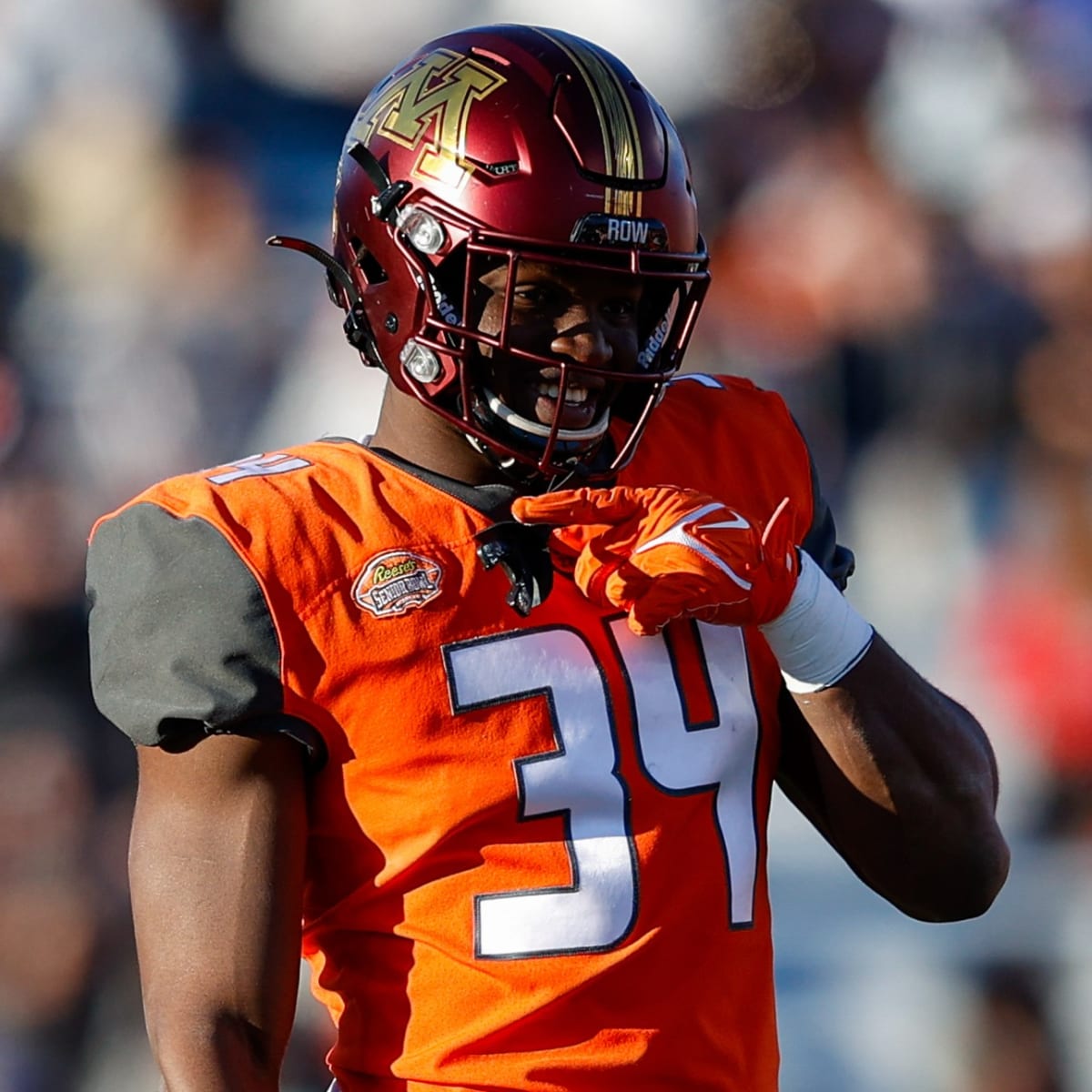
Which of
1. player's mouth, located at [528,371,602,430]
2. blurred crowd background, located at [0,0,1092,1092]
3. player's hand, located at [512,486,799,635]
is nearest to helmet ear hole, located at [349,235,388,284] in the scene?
player's mouth, located at [528,371,602,430]

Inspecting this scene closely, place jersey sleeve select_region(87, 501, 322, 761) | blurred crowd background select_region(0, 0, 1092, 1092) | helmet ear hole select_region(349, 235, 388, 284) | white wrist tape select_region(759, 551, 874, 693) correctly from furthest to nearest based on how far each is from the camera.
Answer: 1. blurred crowd background select_region(0, 0, 1092, 1092)
2. helmet ear hole select_region(349, 235, 388, 284)
3. white wrist tape select_region(759, 551, 874, 693)
4. jersey sleeve select_region(87, 501, 322, 761)

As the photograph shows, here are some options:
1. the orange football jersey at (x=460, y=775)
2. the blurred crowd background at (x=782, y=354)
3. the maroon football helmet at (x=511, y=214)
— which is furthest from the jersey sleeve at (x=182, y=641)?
the blurred crowd background at (x=782, y=354)

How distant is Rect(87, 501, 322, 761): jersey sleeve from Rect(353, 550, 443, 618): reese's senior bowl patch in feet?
0.29

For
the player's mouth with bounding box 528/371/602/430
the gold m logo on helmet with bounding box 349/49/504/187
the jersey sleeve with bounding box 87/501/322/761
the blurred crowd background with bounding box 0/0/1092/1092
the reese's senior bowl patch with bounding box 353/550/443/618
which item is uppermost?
the gold m logo on helmet with bounding box 349/49/504/187

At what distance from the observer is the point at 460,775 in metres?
1.54

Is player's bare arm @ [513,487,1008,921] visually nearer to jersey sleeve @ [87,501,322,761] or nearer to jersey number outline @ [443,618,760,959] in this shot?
jersey number outline @ [443,618,760,959]

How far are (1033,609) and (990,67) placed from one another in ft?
3.80

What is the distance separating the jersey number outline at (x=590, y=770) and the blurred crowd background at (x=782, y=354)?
176 cm

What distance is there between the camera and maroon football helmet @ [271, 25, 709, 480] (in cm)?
164

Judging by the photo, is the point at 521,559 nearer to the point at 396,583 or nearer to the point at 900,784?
the point at 396,583

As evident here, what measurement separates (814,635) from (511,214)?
480 mm

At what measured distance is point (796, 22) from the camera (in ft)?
12.1

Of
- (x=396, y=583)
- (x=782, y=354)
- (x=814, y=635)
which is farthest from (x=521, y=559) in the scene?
(x=782, y=354)

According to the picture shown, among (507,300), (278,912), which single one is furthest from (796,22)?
(278,912)
